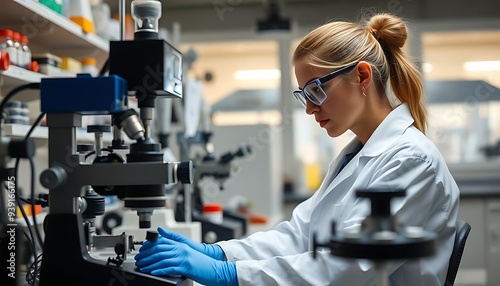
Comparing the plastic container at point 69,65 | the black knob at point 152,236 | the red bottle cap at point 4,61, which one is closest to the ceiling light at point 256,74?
the plastic container at point 69,65

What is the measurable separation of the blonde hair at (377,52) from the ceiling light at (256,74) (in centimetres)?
356

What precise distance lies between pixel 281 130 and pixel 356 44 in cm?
357

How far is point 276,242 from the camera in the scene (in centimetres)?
162

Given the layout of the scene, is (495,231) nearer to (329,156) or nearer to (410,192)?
(329,156)

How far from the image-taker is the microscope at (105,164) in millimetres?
1017

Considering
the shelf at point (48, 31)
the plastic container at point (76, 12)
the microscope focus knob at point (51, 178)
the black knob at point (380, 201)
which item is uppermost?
the plastic container at point (76, 12)

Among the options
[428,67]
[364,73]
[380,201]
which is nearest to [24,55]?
[364,73]

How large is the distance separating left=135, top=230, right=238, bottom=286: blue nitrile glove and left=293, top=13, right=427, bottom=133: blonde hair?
54cm

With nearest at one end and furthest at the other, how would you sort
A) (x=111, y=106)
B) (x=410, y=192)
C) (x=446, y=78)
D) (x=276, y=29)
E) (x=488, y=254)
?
(x=111, y=106)
(x=410, y=192)
(x=276, y=29)
(x=488, y=254)
(x=446, y=78)

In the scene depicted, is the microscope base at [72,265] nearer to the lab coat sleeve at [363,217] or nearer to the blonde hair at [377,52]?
the lab coat sleeve at [363,217]

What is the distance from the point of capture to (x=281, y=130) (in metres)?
5.05

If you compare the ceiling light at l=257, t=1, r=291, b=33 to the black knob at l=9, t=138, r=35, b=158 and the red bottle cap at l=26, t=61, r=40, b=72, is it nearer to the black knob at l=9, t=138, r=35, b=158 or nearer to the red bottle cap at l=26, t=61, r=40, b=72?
the red bottle cap at l=26, t=61, r=40, b=72

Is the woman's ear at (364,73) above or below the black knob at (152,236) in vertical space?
above

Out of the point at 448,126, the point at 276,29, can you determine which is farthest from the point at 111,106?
the point at 448,126
